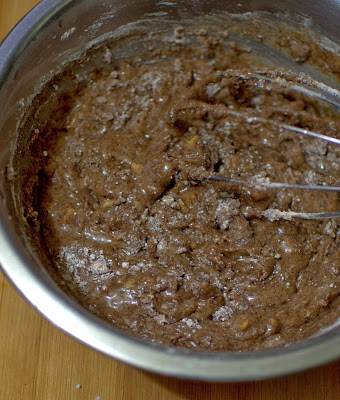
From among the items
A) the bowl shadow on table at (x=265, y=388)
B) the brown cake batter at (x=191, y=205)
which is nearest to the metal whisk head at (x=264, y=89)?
the brown cake batter at (x=191, y=205)

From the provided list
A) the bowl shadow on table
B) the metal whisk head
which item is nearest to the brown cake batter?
the metal whisk head

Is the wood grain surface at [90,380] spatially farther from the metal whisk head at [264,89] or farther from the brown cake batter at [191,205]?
the metal whisk head at [264,89]

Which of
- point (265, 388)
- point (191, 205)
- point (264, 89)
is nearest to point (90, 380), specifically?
point (265, 388)

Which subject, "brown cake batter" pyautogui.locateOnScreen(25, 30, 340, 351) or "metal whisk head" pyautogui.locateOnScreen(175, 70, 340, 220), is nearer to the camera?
"brown cake batter" pyautogui.locateOnScreen(25, 30, 340, 351)

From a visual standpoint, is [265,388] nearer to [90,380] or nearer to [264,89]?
[90,380]

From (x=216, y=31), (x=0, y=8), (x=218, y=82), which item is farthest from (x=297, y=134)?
(x=0, y=8)

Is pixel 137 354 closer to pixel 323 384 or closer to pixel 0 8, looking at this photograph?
pixel 323 384

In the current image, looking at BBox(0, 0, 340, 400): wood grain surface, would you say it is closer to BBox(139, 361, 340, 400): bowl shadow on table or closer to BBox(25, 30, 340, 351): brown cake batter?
BBox(139, 361, 340, 400): bowl shadow on table
